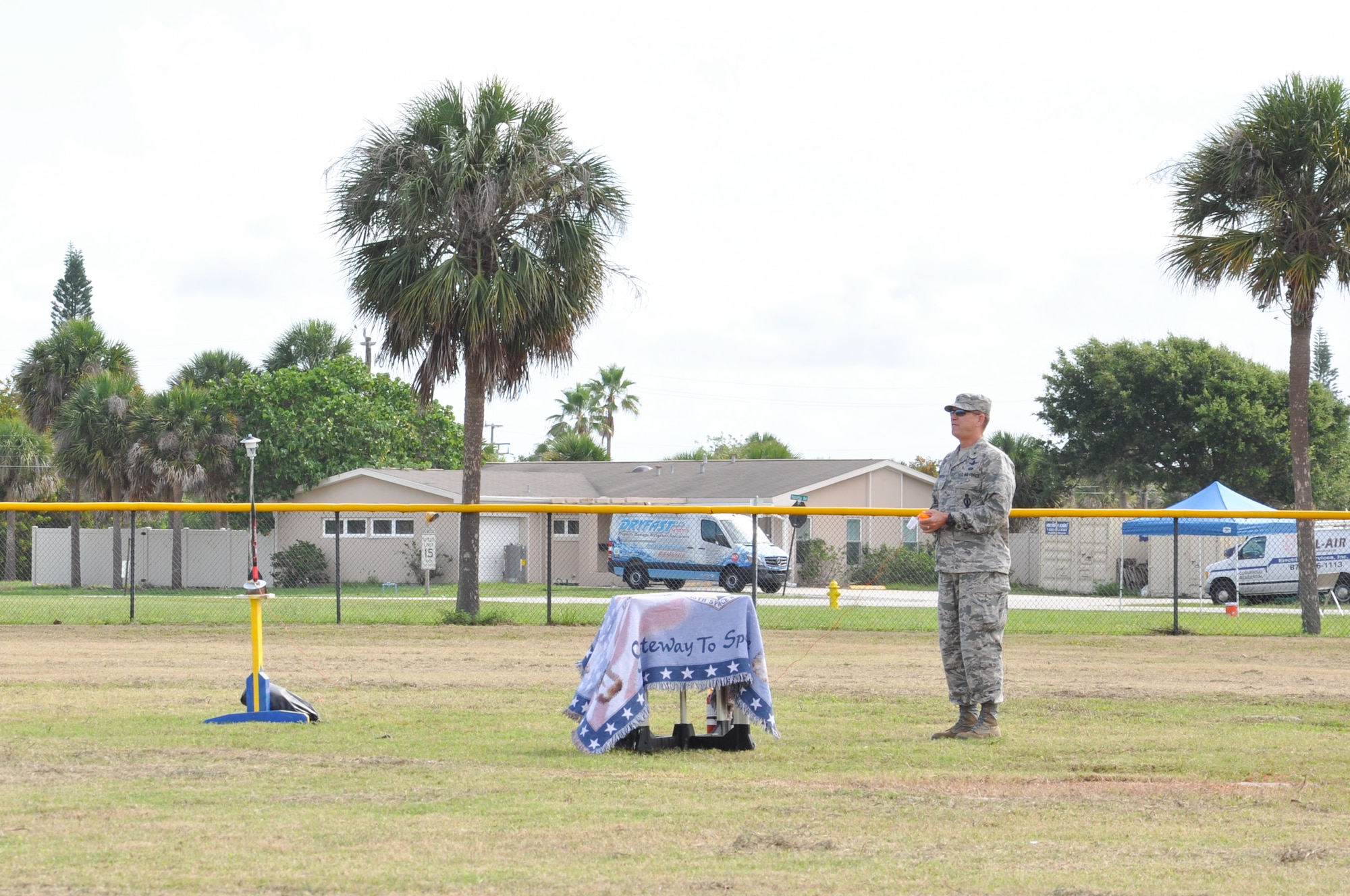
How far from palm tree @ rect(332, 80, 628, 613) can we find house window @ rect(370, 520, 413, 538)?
14617mm

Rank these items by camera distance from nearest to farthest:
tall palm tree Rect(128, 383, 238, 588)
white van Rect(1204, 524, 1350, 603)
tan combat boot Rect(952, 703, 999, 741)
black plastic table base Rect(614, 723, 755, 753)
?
black plastic table base Rect(614, 723, 755, 753) < tan combat boot Rect(952, 703, 999, 741) < white van Rect(1204, 524, 1350, 603) < tall palm tree Rect(128, 383, 238, 588)

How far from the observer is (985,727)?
8.68 metres

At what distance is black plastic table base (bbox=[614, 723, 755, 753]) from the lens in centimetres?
822

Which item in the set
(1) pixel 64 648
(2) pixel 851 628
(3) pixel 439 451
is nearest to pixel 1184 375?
(3) pixel 439 451

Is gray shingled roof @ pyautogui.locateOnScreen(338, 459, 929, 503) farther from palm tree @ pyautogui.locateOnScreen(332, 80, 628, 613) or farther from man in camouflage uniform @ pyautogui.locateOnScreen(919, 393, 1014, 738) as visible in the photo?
man in camouflage uniform @ pyautogui.locateOnScreen(919, 393, 1014, 738)

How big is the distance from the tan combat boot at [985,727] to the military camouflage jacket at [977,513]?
2.89 ft

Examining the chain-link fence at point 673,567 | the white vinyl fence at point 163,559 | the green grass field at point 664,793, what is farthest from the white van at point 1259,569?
the white vinyl fence at point 163,559

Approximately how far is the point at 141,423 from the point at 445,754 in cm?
3392

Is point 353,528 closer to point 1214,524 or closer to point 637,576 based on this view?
point 637,576

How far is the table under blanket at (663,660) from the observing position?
26.5 feet

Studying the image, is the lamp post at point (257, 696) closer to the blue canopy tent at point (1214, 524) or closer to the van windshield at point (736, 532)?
the blue canopy tent at point (1214, 524)

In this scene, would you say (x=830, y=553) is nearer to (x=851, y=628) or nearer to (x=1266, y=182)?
(x=851, y=628)

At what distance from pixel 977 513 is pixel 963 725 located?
1.35 meters

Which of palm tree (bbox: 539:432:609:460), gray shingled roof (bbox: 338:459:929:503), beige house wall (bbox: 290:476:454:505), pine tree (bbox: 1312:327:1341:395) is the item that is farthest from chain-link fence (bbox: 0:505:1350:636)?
pine tree (bbox: 1312:327:1341:395)
